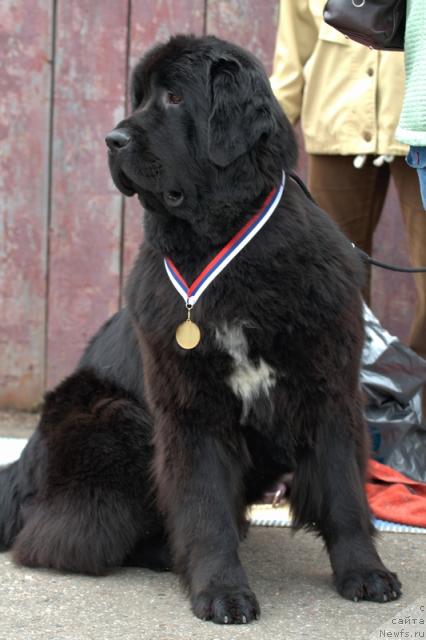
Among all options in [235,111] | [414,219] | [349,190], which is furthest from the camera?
[349,190]

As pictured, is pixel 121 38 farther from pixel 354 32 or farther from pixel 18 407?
pixel 354 32

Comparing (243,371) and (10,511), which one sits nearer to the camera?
(243,371)

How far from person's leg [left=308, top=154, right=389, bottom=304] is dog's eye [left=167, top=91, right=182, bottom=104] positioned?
151cm

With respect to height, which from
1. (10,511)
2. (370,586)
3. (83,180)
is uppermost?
(83,180)

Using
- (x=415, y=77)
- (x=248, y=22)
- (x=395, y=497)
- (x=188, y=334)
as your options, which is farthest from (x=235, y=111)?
(x=248, y=22)

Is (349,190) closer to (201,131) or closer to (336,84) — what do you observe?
(336,84)

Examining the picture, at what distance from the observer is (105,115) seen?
5.10m

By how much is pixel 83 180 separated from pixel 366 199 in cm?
147

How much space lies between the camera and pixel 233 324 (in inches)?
115

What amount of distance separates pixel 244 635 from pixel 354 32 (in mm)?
1575

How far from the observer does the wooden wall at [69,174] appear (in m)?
5.00

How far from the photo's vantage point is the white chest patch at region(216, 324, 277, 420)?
114 inches

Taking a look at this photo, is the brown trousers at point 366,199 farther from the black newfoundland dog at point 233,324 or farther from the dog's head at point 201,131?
the dog's head at point 201,131

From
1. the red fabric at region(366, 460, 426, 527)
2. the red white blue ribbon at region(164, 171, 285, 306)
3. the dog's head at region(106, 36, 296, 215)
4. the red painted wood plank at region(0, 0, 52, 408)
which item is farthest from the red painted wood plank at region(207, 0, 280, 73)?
the red white blue ribbon at region(164, 171, 285, 306)
